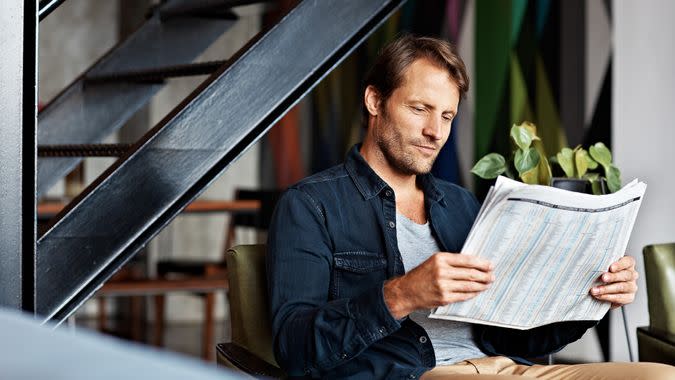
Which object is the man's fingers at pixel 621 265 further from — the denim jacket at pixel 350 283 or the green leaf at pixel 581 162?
the green leaf at pixel 581 162

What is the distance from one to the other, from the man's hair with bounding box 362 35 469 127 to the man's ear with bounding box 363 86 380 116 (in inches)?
0.6

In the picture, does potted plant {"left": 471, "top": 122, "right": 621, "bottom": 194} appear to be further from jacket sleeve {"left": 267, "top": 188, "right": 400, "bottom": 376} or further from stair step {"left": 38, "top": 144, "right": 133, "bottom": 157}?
stair step {"left": 38, "top": 144, "right": 133, "bottom": 157}

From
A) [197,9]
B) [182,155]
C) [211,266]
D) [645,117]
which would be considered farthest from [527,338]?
[211,266]

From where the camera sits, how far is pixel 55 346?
882mm

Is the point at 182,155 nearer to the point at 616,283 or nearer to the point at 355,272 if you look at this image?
the point at 355,272

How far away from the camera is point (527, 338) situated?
2.34m

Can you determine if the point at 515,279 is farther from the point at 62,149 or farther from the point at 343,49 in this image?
the point at 62,149

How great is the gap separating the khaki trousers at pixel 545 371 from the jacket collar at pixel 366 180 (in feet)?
1.26

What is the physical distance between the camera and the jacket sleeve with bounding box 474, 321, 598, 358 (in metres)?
2.31

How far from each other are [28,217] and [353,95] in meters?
5.16

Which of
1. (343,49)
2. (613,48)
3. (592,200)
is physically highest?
(613,48)

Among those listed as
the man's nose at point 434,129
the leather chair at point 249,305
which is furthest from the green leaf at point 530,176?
the leather chair at point 249,305

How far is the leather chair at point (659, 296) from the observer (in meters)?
2.73

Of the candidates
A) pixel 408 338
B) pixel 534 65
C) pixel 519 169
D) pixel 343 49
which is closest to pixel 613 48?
pixel 534 65
